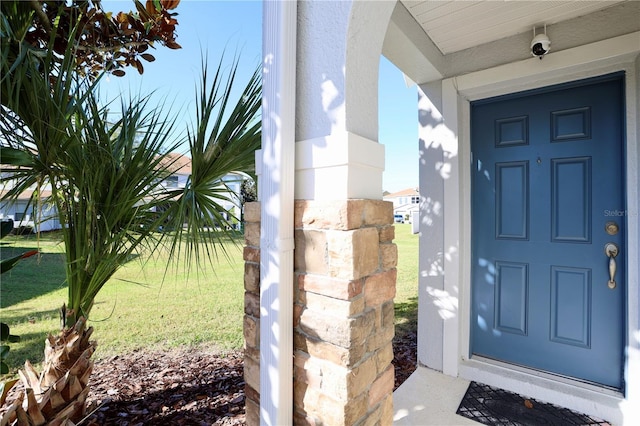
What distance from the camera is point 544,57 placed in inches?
83.7

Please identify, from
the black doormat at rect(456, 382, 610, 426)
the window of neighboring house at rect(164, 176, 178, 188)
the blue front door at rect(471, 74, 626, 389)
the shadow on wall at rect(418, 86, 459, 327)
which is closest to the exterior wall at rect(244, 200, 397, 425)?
the window of neighboring house at rect(164, 176, 178, 188)

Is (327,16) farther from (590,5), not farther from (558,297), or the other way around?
(558,297)

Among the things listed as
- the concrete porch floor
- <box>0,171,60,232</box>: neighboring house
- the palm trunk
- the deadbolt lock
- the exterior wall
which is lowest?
the concrete porch floor

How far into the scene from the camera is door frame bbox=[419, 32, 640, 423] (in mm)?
1926

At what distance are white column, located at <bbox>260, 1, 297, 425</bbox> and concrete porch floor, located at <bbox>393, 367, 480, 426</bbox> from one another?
1.25m

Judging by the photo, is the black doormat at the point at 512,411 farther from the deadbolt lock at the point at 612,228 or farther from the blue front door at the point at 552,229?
the deadbolt lock at the point at 612,228

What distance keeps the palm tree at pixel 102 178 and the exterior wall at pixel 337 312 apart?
424 mm

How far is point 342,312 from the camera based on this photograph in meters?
1.05

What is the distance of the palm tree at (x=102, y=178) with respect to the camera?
1.26 m

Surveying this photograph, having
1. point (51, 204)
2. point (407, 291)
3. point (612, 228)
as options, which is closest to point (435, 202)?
point (612, 228)

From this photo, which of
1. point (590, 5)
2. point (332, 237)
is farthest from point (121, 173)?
point (590, 5)

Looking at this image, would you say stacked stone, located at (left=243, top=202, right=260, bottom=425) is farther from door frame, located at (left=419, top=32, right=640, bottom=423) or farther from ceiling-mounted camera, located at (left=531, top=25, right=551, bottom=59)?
ceiling-mounted camera, located at (left=531, top=25, right=551, bottom=59)

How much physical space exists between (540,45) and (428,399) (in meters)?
2.51

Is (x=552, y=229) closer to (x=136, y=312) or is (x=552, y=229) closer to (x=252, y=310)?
(x=252, y=310)
